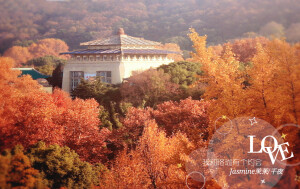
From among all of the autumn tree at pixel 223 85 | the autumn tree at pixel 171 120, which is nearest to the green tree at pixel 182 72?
the autumn tree at pixel 171 120

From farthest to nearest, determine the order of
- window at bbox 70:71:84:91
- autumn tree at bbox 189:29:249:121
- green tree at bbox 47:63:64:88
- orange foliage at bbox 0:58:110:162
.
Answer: green tree at bbox 47:63:64:88, window at bbox 70:71:84:91, orange foliage at bbox 0:58:110:162, autumn tree at bbox 189:29:249:121

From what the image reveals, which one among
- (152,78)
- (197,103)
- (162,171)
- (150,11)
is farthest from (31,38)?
(162,171)

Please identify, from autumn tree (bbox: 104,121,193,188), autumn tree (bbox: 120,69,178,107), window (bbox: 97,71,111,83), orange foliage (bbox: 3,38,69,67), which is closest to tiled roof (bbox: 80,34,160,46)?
window (bbox: 97,71,111,83)

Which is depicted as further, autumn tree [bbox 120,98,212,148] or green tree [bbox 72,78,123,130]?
green tree [bbox 72,78,123,130]

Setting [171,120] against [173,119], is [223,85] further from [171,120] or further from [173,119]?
[171,120]

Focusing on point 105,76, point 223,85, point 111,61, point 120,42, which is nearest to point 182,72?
point 111,61

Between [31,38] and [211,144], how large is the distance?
282 feet

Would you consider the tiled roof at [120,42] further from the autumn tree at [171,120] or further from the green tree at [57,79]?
the autumn tree at [171,120]

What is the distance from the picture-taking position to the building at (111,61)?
3969cm

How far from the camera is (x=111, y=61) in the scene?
3978 centimetres

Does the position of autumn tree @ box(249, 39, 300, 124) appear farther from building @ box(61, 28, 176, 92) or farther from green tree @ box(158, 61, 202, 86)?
building @ box(61, 28, 176, 92)

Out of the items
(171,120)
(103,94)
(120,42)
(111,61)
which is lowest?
(171,120)

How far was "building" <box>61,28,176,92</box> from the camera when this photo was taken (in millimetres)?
39688

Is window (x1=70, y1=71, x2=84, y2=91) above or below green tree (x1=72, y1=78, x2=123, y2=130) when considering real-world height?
above
